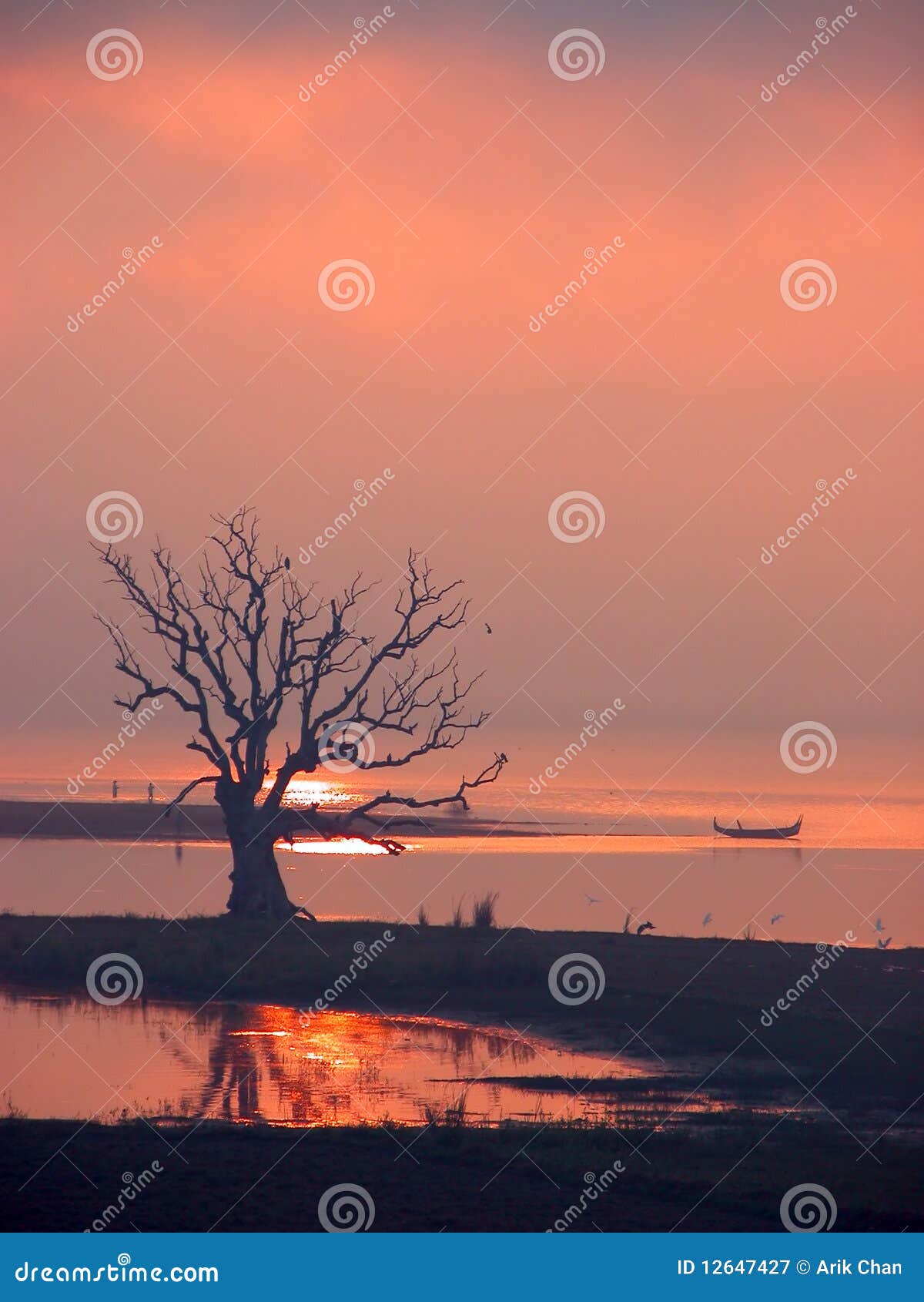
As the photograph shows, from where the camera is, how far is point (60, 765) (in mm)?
111250

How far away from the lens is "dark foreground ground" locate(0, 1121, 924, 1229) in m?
10.2

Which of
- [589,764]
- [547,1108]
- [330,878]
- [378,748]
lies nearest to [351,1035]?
[547,1108]

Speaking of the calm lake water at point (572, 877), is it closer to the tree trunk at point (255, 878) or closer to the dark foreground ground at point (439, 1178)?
the tree trunk at point (255, 878)

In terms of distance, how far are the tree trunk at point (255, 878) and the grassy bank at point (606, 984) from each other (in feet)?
2.26

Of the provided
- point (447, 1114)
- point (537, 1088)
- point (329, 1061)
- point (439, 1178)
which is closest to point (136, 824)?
point (329, 1061)

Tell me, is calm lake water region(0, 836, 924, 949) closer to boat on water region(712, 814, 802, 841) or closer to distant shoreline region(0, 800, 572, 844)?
distant shoreline region(0, 800, 572, 844)

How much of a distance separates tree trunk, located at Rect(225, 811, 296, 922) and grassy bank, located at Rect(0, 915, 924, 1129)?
688mm

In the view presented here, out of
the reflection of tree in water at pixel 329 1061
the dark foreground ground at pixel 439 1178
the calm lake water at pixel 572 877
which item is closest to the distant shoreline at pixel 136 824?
the calm lake water at pixel 572 877

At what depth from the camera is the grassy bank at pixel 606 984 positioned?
1738 cm

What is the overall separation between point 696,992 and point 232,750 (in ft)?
37.0

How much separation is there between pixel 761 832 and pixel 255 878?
41729 mm

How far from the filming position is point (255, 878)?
2778 centimetres

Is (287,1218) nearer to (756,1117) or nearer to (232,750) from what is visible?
(756,1117)

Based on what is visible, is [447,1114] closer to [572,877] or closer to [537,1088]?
[537,1088]
